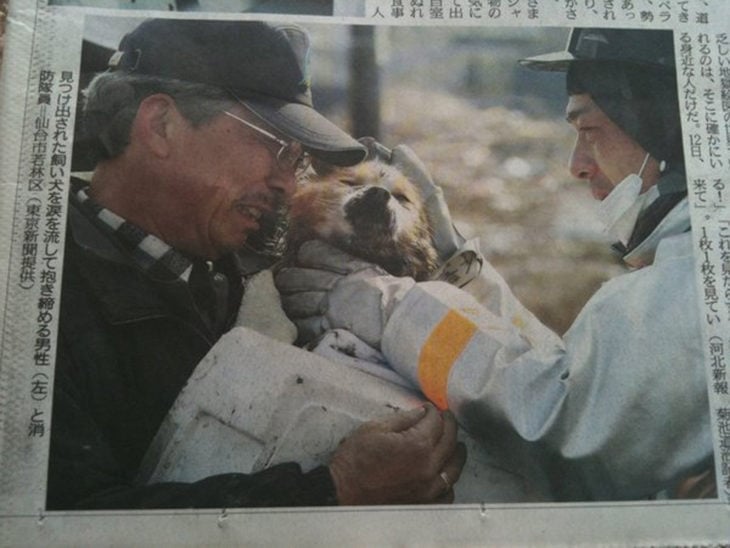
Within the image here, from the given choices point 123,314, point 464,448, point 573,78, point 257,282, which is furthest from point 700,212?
point 123,314

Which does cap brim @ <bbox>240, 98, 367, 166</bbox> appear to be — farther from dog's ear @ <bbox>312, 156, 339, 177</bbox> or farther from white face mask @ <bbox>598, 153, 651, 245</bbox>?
white face mask @ <bbox>598, 153, 651, 245</bbox>

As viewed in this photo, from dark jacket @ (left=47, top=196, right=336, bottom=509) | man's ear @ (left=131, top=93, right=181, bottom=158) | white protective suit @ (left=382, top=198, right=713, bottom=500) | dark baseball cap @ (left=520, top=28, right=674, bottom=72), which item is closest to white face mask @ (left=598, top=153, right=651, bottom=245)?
white protective suit @ (left=382, top=198, right=713, bottom=500)

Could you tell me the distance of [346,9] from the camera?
1.74 meters

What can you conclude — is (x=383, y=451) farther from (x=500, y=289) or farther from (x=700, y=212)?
(x=700, y=212)

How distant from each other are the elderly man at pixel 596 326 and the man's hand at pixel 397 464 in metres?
0.08

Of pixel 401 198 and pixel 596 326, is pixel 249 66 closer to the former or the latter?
pixel 401 198

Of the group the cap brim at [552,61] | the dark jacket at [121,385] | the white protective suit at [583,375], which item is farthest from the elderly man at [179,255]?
the cap brim at [552,61]

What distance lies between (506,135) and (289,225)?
0.52 m

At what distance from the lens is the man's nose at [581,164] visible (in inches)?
66.9

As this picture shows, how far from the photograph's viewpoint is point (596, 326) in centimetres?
159

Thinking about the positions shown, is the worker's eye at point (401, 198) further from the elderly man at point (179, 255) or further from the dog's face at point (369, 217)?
the elderly man at point (179, 255)

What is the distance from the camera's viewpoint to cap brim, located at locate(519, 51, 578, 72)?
1.73 metres

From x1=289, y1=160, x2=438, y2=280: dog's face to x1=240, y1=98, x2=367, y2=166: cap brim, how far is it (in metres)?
0.03

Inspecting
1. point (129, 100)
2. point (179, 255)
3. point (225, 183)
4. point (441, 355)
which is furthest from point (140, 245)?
point (441, 355)
